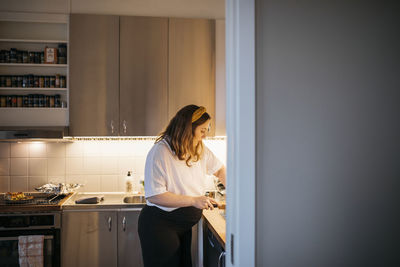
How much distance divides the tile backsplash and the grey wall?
2111mm

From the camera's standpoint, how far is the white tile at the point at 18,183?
2922 mm

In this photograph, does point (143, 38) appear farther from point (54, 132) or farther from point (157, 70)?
point (54, 132)

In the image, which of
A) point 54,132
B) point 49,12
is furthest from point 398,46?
point 49,12

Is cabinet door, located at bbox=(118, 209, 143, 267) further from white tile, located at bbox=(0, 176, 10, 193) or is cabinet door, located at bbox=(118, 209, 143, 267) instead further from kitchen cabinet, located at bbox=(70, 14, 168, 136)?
white tile, located at bbox=(0, 176, 10, 193)

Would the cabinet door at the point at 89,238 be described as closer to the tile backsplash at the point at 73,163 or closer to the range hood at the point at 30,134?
the tile backsplash at the point at 73,163

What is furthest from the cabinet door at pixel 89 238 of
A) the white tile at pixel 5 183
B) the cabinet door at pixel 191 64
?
the cabinet door at pixel 191 64

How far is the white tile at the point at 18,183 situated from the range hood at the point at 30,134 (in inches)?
22.4

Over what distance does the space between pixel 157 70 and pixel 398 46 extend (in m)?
2.02

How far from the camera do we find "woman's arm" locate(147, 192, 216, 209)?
68.5 inches

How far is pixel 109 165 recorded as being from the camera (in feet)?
9.93

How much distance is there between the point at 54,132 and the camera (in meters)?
2.58

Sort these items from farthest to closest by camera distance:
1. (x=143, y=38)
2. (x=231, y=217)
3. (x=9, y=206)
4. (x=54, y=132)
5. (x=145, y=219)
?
(x=143, y=38)
(x=54, y=132)
(x=9, y=206)
(x=145, y=219)
(x=231, y=217)

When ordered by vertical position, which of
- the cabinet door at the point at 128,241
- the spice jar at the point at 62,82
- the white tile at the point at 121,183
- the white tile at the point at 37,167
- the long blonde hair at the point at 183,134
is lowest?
the cabinet door at the point at 128,241

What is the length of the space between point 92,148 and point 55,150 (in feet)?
1.14
